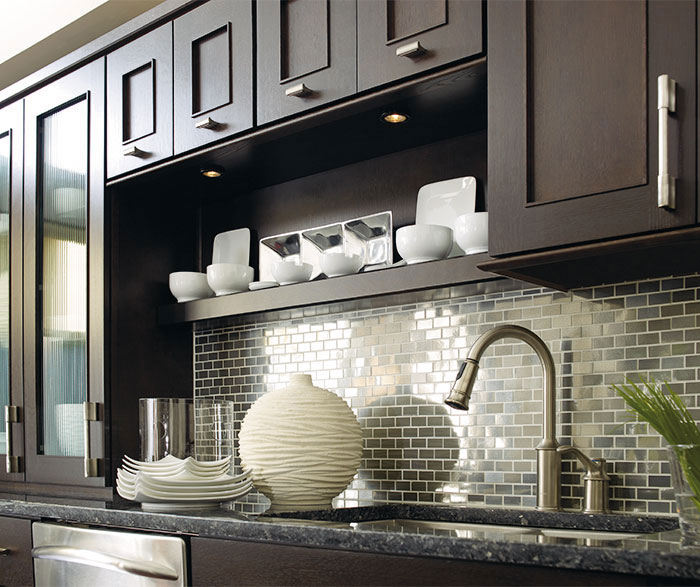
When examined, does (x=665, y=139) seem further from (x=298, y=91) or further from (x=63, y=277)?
(x=63, y=277)

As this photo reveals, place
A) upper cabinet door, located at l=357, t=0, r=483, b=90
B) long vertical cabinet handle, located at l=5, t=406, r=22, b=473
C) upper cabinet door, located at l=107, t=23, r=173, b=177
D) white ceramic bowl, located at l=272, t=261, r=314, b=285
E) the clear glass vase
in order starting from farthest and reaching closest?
long vertical cabinet handle, located at l=5, t=406, r=22, b=473
upper cabinet door, located at l=107, t=23, r=173, b=177
white ceramic bowl, located at l=272, t=261, r=314, b=285
upper cabinet door, located at l=357, t=0, r=483, b=90
the clear glass vase

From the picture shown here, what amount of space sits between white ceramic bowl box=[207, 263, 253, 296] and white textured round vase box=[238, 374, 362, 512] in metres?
0.49

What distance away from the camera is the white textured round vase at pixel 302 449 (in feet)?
7.00

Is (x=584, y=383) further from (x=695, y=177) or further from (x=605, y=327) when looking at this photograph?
(x=695, y=177)

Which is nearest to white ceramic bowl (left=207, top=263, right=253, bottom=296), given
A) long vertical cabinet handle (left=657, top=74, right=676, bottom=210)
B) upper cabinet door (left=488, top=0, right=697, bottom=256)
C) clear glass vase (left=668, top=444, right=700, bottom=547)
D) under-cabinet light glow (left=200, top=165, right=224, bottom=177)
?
under-cabinet light glow (left=200, top=165, right=224, bottom=177)

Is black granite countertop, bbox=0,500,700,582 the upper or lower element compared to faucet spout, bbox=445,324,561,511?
lower

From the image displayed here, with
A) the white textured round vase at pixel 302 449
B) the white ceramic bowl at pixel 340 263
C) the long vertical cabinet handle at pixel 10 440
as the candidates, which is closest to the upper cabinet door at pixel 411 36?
the white ceramic bowl at pixel 340 263

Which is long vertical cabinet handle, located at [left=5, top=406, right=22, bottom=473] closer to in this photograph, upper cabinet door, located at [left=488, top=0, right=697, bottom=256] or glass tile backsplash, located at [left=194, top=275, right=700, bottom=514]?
glass tile backsplash, located at [left=194, top=275, right=700, bottom=514]

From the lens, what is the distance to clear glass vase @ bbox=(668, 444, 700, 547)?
1.35 metres

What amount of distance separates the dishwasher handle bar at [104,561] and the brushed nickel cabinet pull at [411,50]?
3.87ft

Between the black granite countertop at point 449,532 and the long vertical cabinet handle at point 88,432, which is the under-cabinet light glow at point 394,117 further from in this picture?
the long vertical cabinet handle at point 88,432

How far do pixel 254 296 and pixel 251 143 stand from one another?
42cm

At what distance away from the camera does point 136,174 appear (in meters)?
2.60

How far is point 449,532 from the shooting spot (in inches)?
65.0
